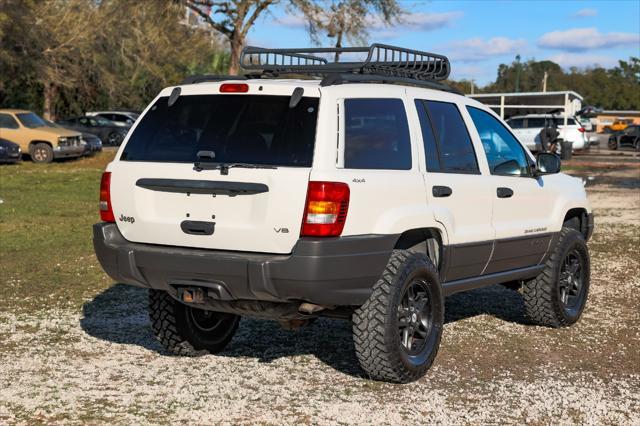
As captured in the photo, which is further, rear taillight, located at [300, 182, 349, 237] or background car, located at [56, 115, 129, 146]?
background car, located at [56, 115, 129, 146]

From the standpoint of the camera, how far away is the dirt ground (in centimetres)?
528

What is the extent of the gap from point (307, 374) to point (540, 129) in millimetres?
35768

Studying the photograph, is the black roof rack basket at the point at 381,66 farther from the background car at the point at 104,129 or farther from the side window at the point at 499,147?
the background car at the point at 104,129

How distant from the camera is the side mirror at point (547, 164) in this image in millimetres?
7344

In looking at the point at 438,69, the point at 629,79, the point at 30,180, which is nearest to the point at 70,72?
the point at 30,180

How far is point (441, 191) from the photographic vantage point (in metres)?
6.11

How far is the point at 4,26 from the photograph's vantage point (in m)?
33.9

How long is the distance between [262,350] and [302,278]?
1.69 metres

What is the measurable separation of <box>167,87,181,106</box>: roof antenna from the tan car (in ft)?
80.5

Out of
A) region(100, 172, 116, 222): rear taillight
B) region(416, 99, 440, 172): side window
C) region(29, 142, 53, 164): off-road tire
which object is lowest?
region(29, 142, 53, 164): off-road tire

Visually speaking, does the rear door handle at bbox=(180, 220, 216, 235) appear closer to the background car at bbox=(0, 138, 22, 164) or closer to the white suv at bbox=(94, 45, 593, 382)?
the white suv at bbox=(94, 45, 593, 382)

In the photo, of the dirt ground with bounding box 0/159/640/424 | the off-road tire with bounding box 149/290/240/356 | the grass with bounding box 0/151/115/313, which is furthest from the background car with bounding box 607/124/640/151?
the off-road tire with bounding box 149/290/240/356

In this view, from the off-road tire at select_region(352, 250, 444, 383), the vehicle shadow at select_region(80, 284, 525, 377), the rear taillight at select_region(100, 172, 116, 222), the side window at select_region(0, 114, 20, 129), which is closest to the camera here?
the off-road tire at select_region(352, 250, 444, 383)

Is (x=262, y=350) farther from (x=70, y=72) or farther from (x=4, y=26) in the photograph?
(x=70, y=72)
